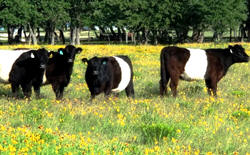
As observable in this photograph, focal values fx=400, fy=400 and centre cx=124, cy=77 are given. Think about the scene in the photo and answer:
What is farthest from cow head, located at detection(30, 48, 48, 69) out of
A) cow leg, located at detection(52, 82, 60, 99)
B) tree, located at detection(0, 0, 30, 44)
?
tree, located at detection(0, 0, 30, 44)

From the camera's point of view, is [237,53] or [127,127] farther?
[237,53]

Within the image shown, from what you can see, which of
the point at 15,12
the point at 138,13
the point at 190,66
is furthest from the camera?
the point at 138,13

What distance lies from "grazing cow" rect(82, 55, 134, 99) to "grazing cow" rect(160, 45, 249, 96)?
131 centimetres

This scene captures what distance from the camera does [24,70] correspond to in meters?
11.4

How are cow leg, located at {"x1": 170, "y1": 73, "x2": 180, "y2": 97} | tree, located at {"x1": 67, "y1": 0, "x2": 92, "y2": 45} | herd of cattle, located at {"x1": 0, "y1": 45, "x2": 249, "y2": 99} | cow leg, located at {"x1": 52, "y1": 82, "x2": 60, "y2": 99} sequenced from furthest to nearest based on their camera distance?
tree, located at {"x1": 67, "y1": 0, "x2": 92, "y2": 45}, cow leg, located at {"x1": 170, "y1": 73, "x2": 180, "y2": 97}, cow leg, located at {"x1": 52, "y1": 82, "x2": 60, "y2": 99}, herd of cattle, located at {"x1": 0, "y1": 45, "x2": 249, "y2": 99}

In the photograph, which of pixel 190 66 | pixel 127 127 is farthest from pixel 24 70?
pixel 190 66

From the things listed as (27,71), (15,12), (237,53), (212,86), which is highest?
(15,12)

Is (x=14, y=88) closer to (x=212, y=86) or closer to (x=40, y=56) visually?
(x=40, y=56)

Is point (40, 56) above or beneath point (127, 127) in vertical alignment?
above

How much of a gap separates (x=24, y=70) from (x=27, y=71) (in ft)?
0.29

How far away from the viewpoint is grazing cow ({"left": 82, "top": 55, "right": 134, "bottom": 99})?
435 inches

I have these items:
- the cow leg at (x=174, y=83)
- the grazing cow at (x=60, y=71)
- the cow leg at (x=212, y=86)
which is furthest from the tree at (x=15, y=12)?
the cow leg at (x=212, y=86)

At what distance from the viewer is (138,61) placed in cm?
2289

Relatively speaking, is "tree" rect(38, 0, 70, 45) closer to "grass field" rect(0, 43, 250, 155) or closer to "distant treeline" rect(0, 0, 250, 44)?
"distant treeline" rect(0, 0, 250, 44)
